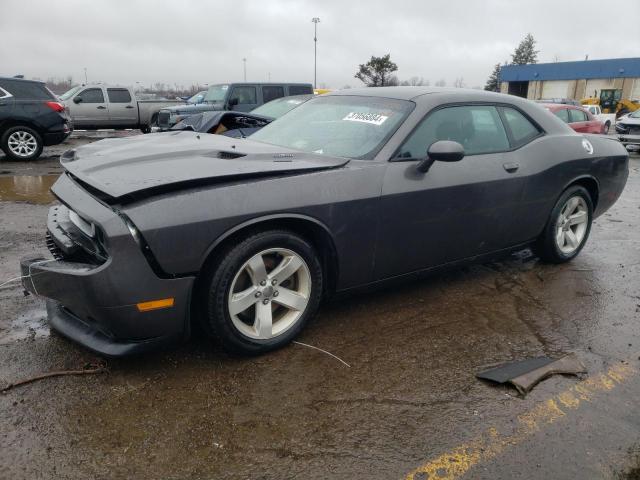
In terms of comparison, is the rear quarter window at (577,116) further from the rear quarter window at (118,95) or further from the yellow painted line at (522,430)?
the rear quarter window at (118,95)

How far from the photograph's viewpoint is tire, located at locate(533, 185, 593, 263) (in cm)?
434

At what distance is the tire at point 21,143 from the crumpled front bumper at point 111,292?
8907 millimetres

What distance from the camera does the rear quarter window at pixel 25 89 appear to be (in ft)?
32.5

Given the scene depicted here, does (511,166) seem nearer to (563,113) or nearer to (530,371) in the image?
(530,371)

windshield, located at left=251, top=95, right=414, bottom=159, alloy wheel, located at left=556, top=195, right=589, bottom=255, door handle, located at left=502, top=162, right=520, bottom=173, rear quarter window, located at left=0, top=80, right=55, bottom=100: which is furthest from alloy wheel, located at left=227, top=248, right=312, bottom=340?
rear quarter window, located at left=0, top=80, right=55, bottom=100

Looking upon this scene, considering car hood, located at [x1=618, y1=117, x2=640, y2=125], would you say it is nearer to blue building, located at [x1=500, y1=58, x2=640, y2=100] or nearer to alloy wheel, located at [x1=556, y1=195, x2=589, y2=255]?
alloy wheel, located at [x1=556, y1=195, x2=589, y2=255]

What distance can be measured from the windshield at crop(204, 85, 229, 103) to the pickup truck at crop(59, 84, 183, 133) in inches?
113

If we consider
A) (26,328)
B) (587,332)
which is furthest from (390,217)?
(26,328)

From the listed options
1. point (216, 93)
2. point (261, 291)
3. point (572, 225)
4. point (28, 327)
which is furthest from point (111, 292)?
point (216, 93)

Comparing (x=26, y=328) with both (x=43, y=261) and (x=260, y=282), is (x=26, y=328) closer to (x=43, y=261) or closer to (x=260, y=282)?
(x=43, y=261)

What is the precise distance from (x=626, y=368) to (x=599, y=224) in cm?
390

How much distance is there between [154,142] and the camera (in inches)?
134

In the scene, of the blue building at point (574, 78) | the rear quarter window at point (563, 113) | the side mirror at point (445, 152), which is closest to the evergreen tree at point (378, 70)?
the blue building at point (574, 78)

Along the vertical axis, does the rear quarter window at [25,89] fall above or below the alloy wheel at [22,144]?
above
